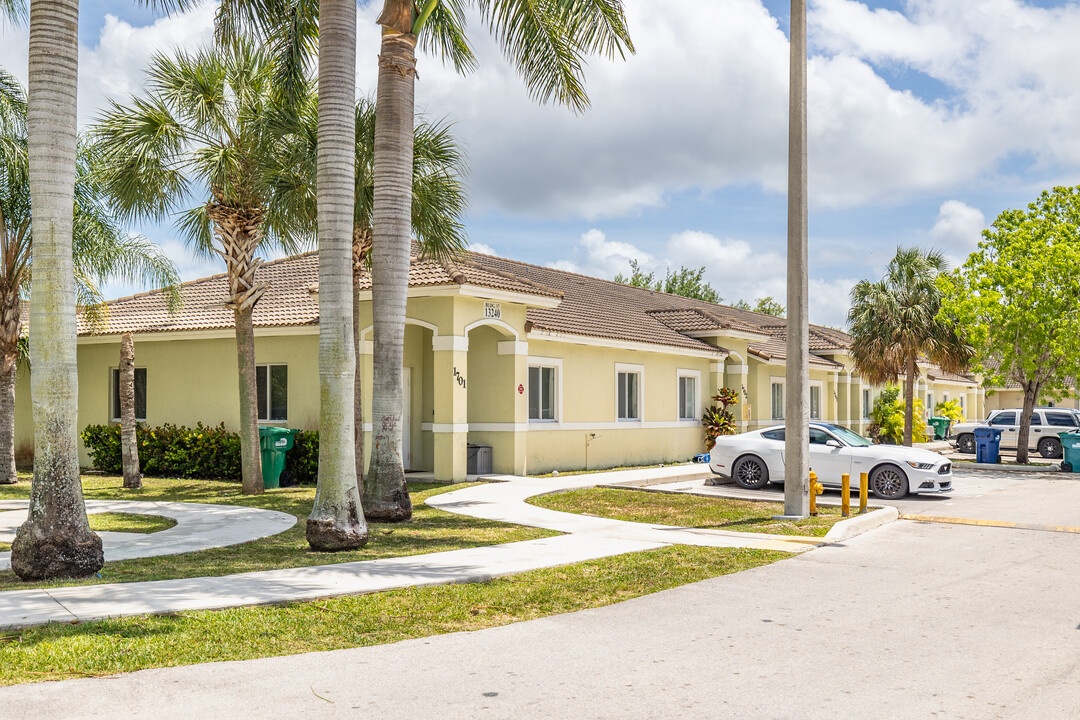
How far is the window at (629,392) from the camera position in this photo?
24.5 meters

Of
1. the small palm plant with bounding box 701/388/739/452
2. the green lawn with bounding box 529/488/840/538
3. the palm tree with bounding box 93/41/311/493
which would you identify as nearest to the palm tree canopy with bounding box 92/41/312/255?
the palm tree with bounding box 93/41/311/493

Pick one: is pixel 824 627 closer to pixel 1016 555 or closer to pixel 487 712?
pixel 487 712

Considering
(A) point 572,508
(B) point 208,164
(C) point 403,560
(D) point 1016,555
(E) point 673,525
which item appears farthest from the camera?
(B) point 208,164

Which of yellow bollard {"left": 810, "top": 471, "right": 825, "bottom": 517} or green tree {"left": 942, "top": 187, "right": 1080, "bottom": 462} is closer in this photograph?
yellow bollard {"left": 810, "top": 471, "right": 825, "bottom": 517}

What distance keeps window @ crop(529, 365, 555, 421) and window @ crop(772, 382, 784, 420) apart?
506 inches

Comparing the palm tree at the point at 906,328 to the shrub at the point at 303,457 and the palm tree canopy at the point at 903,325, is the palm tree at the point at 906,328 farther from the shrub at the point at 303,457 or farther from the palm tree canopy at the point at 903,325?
the shrub at the point at 303,457

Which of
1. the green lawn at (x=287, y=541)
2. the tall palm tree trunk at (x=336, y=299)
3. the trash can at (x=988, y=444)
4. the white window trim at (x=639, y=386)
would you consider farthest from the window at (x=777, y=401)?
the tall palm tree trunk at (x=336, y=299)

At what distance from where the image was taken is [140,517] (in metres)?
14.5

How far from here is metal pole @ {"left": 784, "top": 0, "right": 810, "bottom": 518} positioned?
14.0 meters

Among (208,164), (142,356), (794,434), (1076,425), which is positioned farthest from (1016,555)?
(1076,425)

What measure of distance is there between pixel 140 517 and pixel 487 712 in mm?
10733

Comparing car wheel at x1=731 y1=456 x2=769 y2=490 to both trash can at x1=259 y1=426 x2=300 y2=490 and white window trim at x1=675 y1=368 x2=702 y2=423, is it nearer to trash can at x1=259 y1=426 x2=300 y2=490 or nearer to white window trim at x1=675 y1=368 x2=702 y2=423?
white window trim at x1=675 y1=368 x2=702 y2=423

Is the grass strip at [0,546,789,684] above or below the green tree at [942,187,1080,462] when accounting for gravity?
below

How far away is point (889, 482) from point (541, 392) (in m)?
7.76
